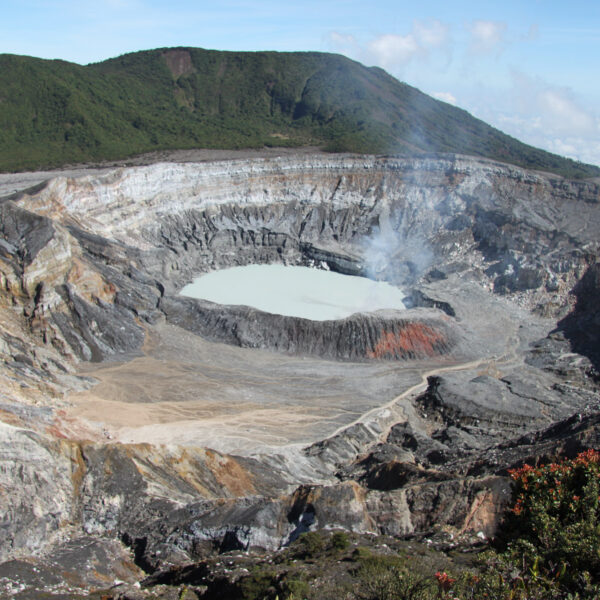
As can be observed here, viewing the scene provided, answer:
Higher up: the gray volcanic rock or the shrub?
the gray volcanic rock

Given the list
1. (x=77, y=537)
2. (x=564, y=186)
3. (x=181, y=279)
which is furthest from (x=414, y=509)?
(x=564, y=186)

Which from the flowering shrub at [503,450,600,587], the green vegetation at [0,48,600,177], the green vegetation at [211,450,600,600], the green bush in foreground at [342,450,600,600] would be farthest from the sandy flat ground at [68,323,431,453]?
the green vegetation at [0,48,600,177]

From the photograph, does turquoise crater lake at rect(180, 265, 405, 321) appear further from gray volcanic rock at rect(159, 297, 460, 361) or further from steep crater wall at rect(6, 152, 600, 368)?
gray volcanic rock at rect(159, 297, 460, 361)

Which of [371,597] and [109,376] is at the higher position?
[371,597]

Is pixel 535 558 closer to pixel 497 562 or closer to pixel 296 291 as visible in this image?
pixel 497 562

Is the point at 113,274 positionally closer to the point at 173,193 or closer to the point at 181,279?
the point at 181,279

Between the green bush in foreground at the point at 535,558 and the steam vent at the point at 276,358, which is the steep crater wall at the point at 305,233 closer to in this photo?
the steam vent at the point at 276,358

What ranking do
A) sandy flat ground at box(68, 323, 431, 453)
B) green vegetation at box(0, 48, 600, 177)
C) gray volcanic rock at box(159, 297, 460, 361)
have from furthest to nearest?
1. green vegetation at box(0, 48, 600, 177)
2. gray volcanic rock at box(159, 297, 460, 361)
3. sandy flat ground at box(68, 323, 431, 453)
